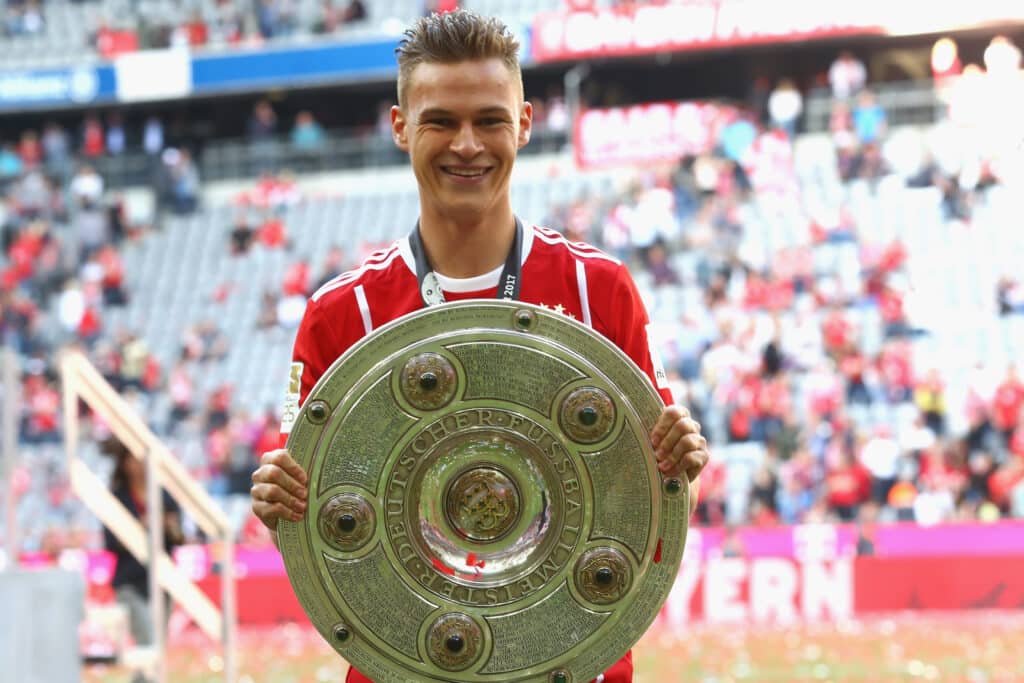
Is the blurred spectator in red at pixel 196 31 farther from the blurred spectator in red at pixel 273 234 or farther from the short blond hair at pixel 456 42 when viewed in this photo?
the short blond hair at pixel 456 42

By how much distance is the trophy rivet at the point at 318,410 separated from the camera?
107 inches

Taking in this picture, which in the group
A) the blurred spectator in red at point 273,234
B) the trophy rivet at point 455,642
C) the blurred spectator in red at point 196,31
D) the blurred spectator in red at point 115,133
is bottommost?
the blurred spectator in red at point 273,234

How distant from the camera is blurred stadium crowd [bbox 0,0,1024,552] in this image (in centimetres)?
1742

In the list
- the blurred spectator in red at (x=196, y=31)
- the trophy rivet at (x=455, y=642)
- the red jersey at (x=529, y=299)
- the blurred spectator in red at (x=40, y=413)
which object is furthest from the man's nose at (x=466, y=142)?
the blurred spectator in red at (x=196, y=31)

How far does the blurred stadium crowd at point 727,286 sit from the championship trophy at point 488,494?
475 inches

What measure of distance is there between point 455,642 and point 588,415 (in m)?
0.40

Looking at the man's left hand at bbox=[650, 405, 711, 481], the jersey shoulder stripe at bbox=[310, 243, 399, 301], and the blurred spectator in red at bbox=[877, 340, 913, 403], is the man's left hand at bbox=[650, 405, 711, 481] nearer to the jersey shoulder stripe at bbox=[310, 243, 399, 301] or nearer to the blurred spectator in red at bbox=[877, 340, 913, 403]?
the jersey shoulder stripe at bbox=[310, 243, 399, 301]

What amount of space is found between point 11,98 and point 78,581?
1045 inches

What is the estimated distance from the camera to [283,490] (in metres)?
2.73

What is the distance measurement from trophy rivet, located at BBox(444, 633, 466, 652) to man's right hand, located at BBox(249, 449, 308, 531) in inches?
11.8

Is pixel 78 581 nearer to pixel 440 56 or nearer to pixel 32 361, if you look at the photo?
pixel 440 56

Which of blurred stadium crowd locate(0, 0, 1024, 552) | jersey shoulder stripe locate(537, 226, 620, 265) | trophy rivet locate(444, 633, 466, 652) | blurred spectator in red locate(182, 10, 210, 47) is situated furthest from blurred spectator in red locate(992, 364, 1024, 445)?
blurred spectator in red locate(182, 10, 210, 47)

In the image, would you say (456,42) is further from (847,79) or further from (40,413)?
(847,79)

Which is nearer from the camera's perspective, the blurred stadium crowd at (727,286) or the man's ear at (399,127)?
the man's ear at (399,127)
